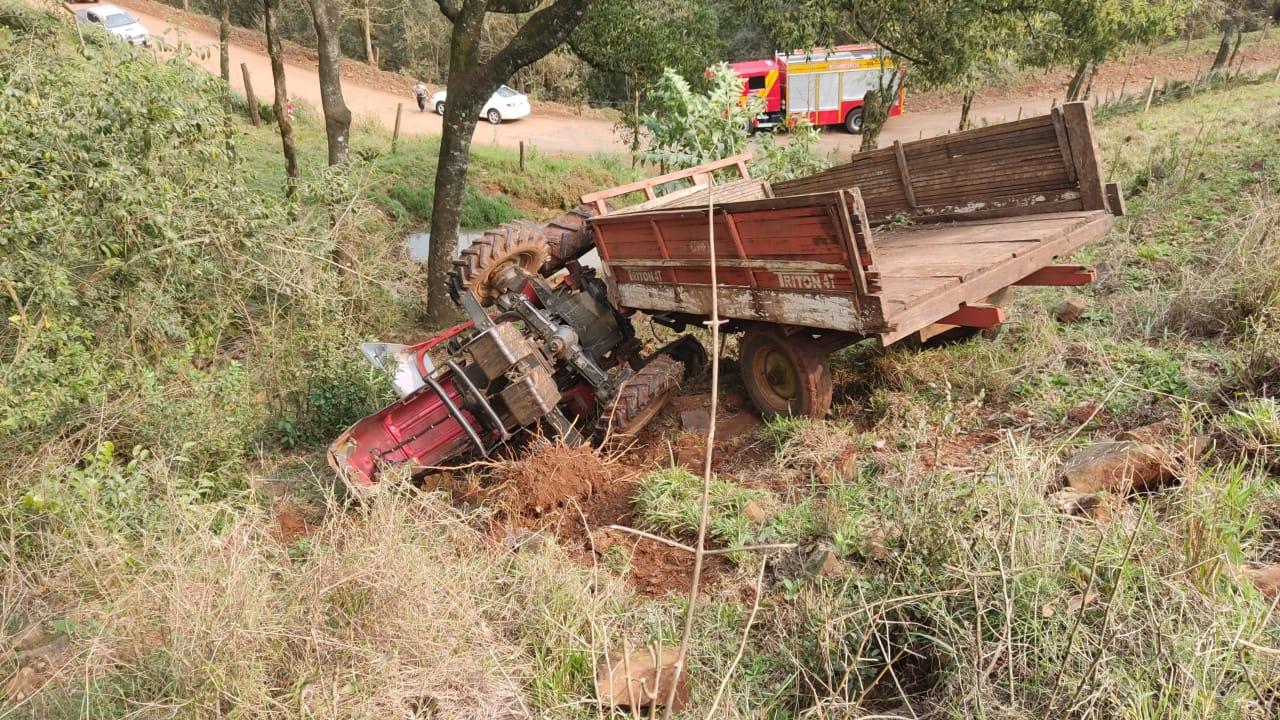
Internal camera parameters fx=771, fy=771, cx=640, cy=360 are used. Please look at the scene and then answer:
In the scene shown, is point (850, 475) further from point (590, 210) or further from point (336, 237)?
point (336, 237)

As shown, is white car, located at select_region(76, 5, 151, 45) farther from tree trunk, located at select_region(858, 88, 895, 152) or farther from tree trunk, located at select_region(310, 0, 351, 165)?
tree trunk, located at select_region(858, 88, 895, 152)

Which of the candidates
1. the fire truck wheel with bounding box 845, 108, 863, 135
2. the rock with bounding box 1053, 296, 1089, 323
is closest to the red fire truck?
the fire truck wheel with bounding box 845, 108, 863, 135

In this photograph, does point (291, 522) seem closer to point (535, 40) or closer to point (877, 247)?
point (877, 247)

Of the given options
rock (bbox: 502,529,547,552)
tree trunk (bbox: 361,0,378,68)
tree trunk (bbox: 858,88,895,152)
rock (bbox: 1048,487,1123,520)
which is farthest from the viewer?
tree trunk (bbox: 361,0,378,68)

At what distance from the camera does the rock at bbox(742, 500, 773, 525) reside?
13.4 ft

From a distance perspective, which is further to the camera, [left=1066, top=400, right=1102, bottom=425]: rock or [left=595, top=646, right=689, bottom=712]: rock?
[left=1066, top=400, right=1102, bottom=425]: rock

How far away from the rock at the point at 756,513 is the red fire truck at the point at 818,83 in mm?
21800

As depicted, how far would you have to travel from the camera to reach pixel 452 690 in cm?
263

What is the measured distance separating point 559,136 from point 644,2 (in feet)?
38.1

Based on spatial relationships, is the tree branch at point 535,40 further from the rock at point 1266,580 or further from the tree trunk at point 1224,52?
the tree trunk at point 1224,52

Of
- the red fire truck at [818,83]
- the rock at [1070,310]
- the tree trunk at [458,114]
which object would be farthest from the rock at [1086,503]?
the red fire truck at [818,83]

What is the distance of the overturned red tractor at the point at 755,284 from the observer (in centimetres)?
454

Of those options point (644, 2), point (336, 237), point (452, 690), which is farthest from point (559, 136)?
point (452, 690)

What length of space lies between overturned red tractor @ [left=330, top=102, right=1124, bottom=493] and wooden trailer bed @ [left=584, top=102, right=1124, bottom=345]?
0.01 m
